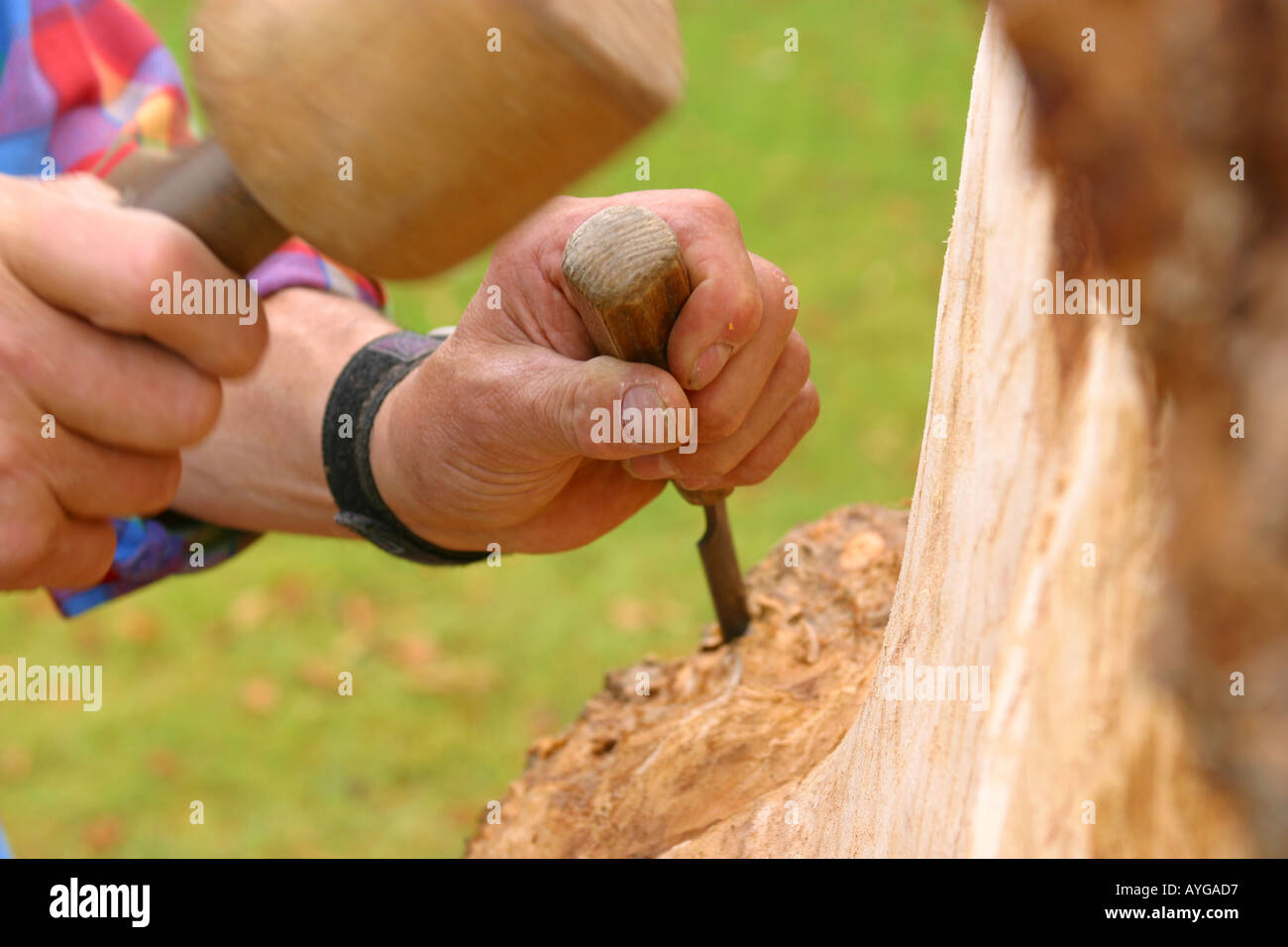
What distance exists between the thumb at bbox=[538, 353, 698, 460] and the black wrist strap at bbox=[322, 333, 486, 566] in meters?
0.48

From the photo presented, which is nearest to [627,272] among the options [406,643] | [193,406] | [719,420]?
[719,420]

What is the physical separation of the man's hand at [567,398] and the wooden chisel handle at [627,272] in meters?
0.04

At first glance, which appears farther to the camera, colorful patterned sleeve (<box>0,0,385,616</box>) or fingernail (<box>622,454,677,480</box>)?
colorful patterned sleeve (<box>0,0,385,616</box>)

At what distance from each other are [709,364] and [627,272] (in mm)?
181

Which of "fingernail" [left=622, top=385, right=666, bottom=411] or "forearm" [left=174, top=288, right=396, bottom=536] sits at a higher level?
"forearm" [left=174, top=288, right=396, bottom=536]

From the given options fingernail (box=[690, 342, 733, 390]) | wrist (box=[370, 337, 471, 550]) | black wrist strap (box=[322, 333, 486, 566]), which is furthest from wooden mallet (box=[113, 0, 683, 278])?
black wrist strap (box=[322, 333, 486, 566])

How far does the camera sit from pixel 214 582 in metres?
4.25

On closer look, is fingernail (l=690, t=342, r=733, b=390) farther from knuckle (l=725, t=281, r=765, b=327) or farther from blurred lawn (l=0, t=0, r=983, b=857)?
blurred lawn (l=0, t=0, r=983, b=857)

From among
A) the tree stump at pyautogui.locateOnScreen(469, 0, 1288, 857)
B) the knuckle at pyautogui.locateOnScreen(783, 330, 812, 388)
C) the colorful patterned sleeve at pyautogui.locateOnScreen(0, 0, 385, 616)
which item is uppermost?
the colorful patterned sleeve at pyautogui.locateOnScreen(0, 0, 385, 616)

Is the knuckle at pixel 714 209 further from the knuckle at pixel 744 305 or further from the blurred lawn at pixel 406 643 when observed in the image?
the blurred lawn at pixel 406 643

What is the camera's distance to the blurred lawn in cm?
361

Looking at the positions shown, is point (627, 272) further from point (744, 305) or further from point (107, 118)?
point (107, 118)

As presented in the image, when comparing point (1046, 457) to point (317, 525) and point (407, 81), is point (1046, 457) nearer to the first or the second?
point (407, 81)

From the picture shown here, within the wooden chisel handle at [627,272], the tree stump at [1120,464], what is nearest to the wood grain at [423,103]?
the tree stump at [1120,464]
